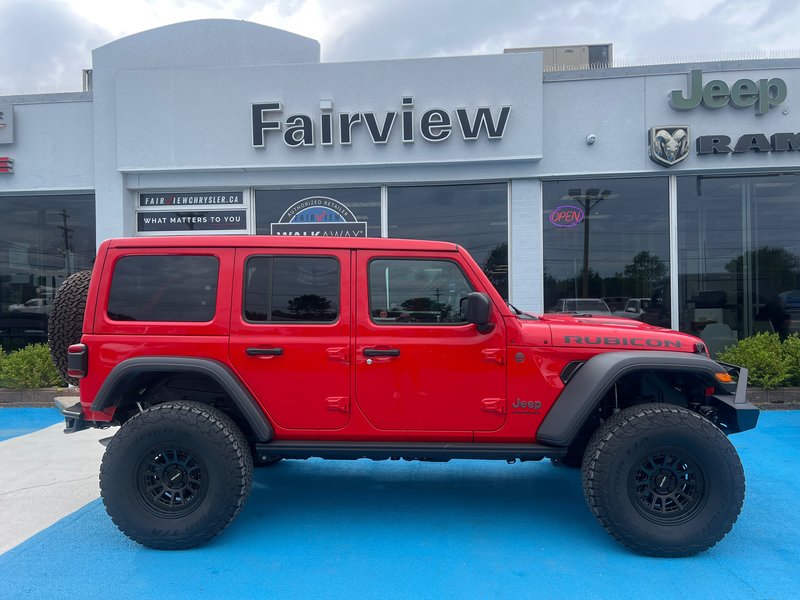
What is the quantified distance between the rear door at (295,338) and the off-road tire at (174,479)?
0.38 metres

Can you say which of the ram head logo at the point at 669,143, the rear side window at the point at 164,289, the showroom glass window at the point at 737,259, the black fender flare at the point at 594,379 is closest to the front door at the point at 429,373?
the black fender flare at the point at 594,379

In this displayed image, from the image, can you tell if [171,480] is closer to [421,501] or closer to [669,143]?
[421,501]

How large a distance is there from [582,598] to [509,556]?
0.54 meters

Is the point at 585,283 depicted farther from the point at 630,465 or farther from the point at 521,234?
the point at 630,465

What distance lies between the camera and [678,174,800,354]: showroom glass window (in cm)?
859

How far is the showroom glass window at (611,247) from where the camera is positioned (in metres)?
8.59

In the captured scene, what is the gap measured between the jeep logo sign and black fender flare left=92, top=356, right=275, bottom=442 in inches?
310

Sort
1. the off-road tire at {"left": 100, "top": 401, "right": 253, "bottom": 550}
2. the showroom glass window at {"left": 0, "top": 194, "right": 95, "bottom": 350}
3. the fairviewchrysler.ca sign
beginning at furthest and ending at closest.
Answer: the showroom glass window at {"left": 0, "top": 194, "right": 95, "bottom": 350} < the fairviewchrysler.ca sign < the off-road tire at {"left": 100, "top": 401, "right": 253, "bottom": 550}

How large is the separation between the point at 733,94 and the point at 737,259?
8.44 feet

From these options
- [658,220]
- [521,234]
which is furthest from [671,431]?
[658,220]

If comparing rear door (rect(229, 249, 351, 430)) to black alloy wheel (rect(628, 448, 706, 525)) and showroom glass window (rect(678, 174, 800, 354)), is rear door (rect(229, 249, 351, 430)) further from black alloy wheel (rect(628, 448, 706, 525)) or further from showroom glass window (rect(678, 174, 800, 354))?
showroom glass window (rect(678, 174, 800, 354))

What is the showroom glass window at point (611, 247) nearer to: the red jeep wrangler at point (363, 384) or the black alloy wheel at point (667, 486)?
the red jeep wrangler at point (363, 384)

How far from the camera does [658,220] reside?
8.63 m

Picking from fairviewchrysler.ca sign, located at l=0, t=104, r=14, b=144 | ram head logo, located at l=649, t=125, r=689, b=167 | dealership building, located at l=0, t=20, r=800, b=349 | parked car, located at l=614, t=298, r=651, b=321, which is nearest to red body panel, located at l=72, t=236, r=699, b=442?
dealership building, located at l=0, t=20, r=800, b=349
